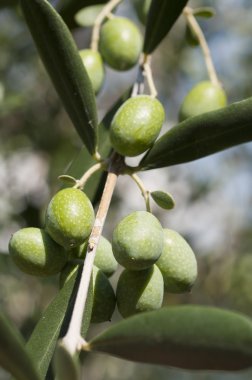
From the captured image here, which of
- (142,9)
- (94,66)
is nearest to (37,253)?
(94,66)

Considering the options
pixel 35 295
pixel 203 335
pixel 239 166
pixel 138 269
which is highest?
pixel 203 335

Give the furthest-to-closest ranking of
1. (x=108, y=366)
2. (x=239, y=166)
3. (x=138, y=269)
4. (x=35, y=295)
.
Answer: (x=108, y=366) < (x=239, y=166) < (x=35, y=295) < (x=138, y=269)

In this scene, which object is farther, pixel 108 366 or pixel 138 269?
pixel 108 366

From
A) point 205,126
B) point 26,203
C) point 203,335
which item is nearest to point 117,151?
point 205,126

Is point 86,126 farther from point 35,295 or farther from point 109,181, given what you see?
point 35,295

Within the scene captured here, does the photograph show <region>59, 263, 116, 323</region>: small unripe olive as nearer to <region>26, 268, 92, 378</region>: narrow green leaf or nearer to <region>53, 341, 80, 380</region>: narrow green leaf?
<region>26, 268, 92, 378</region>: narrow green leaf

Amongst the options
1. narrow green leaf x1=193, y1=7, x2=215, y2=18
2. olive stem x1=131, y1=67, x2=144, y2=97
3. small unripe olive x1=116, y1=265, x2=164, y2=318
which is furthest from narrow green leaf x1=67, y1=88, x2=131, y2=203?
narrow green leaf x1=193, y1=7, x2=215, y2=18

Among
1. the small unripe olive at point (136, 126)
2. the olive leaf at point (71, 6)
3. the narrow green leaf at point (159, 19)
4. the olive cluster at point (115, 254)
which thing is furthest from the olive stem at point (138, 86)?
Answer: the olive leaf at point (71, 6)
